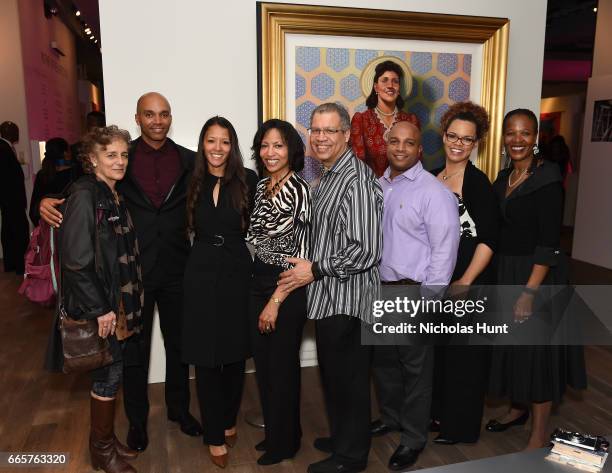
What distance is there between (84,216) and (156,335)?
4.94ft

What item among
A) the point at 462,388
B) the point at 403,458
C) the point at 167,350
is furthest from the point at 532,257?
the point at 167,350

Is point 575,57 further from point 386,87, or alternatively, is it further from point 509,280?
point 509,280

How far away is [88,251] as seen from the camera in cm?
218

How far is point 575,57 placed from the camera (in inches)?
508

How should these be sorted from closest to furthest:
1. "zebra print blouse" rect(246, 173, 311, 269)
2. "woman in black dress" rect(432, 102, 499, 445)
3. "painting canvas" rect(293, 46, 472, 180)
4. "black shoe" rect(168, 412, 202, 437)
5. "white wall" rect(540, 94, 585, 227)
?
"zebra print blouse" rect(246, 173, 311, 269), "woman in black dress" rect(432, 102, 499, 445), "black shoe" rect(168, 412, 202, 437), "painting canvas" rect(293, 46, 472, 180), "white wall" rect(540, 94, 585, 227)

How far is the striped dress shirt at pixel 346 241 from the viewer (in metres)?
2.20

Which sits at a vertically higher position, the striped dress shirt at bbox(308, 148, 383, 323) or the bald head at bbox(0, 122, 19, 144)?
the bald head at bbox(0, 122, 19, 144)

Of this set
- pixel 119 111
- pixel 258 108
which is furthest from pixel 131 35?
pixel 258 108

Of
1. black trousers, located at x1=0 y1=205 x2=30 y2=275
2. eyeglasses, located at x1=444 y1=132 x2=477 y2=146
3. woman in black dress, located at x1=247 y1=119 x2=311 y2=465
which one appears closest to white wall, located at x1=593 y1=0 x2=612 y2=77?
eyeglasses, located at x1=444 y1=132 x2=477 y2=146

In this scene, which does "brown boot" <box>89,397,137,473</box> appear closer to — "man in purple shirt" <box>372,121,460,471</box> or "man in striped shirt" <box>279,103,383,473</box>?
"man in striped shirt" <box>279,103,383,473</box>

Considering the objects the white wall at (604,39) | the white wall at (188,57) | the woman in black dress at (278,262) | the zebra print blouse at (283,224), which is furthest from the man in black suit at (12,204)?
the white wall at (604,39)

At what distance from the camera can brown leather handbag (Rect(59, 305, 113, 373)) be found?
2232 mm

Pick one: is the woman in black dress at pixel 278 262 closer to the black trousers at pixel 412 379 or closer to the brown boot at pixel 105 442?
the black trousers at pixel 412 379

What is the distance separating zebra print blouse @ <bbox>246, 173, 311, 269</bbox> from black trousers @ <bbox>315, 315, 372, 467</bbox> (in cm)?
35
